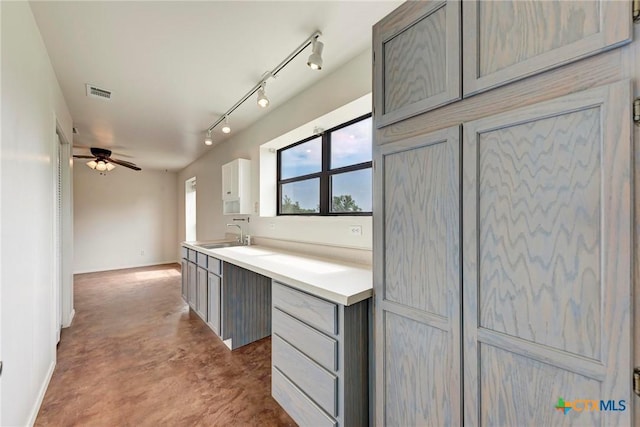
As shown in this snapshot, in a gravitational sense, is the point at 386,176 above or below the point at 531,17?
below

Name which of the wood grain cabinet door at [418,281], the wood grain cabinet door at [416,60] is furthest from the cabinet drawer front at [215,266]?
the wood grain cabinet door at [416,60]

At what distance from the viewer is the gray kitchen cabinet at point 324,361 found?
4.07 feet

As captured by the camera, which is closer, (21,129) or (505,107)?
(505,107)

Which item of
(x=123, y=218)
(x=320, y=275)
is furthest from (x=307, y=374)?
(x=123, y=218)

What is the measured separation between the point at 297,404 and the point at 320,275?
2.34 ft

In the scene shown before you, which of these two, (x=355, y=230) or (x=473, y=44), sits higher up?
(x=473, y=44)

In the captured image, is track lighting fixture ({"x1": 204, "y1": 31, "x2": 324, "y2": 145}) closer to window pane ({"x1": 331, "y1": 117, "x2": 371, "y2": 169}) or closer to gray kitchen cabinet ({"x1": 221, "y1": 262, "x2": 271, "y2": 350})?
window pane ({"x1": 331, "y1": 117, "x2": 371, "y2": 169})

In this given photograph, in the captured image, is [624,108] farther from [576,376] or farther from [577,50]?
[576,376]

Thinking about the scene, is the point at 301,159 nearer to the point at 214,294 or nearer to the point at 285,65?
the point at 285,65

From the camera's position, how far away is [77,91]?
247 cm

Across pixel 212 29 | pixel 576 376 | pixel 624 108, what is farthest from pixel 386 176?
pixel 212 29

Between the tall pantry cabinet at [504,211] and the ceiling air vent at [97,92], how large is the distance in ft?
8.70

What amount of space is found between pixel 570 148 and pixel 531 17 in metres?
0.41

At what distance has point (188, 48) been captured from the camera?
1.84m
